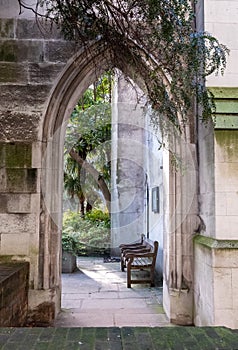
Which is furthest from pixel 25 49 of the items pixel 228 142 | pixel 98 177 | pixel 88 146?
pixel 98 177

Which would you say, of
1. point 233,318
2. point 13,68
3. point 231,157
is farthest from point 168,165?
point 13,68

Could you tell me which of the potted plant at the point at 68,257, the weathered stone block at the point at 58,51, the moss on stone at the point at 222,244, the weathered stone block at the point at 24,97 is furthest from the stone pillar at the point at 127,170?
the moss on stone at the point at 222,244

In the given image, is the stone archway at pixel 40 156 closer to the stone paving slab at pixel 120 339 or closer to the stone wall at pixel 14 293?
the stone wall at pixel 14 293

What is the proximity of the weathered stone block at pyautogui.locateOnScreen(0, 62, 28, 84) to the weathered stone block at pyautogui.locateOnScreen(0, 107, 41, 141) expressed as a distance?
38 cm

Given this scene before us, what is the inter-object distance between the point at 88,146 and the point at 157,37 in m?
7.33

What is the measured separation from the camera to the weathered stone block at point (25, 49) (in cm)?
380

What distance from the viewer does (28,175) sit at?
3.66 m

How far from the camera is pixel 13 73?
3.78 metres

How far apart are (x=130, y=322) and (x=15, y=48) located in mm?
3355

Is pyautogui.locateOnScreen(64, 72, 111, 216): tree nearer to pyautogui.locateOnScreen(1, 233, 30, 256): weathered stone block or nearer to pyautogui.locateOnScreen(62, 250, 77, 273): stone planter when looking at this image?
pyautogui.locateOnScreen(62, 250, 77, 273): stone planter

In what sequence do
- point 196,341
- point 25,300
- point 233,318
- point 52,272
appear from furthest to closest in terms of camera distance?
point 52,272
point 25,300
point 233,318
point 196,341

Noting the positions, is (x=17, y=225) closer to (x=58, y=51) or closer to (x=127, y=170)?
A: (x=58, y=51)

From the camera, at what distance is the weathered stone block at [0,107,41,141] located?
3.71 metres

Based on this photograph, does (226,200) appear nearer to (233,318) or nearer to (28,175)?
(233,318)
